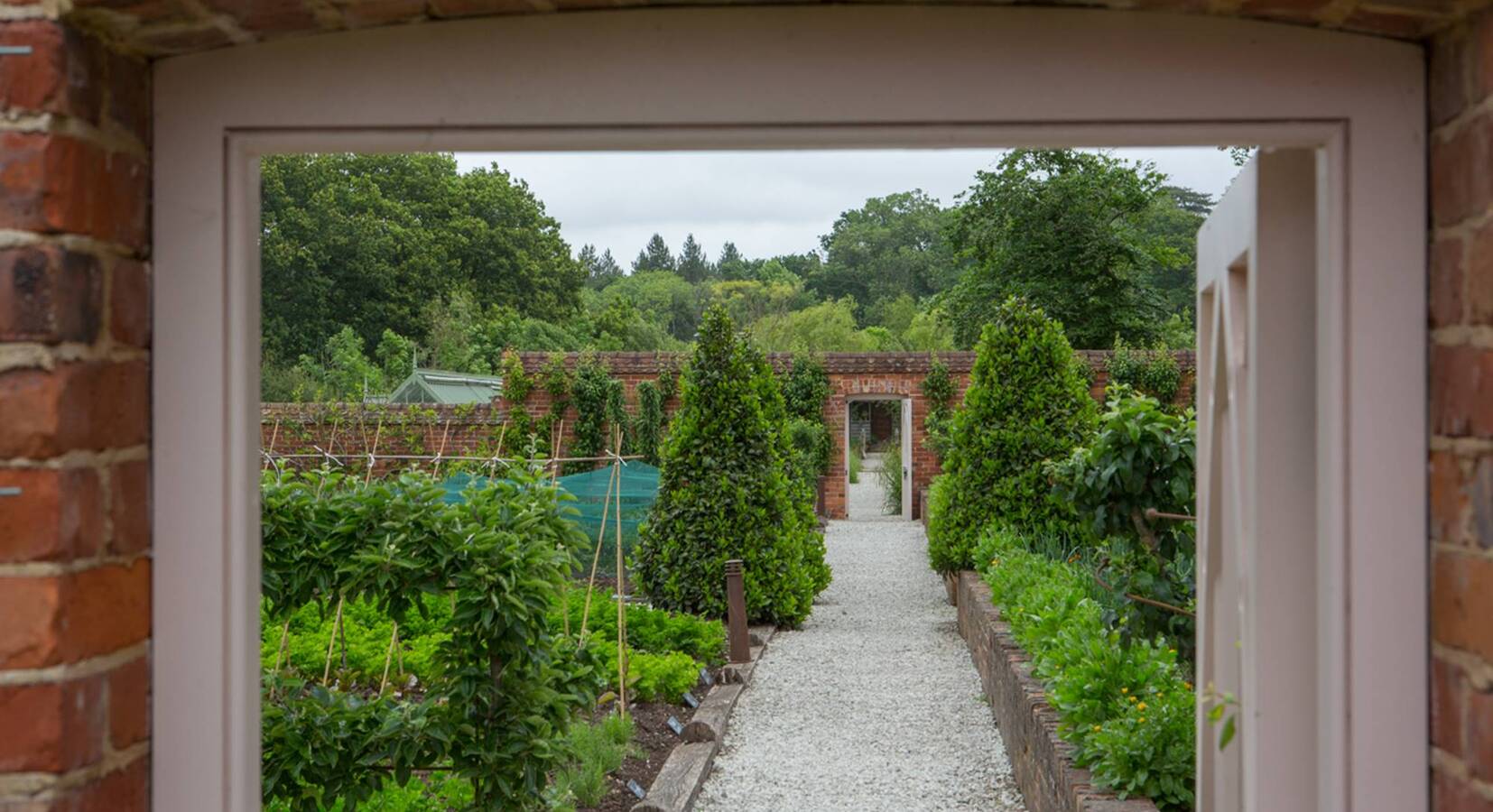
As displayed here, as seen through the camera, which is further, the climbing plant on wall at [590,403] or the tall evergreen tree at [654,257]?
the tall evergreen tree at [654,257]

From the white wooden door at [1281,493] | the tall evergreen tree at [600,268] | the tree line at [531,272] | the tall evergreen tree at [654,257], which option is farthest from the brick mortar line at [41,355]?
the tall evergreen tree at [654,257]

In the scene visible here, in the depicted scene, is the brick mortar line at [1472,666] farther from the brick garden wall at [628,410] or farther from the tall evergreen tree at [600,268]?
the tall evergreen tree at [600,268]

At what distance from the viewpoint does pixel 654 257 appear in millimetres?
65250

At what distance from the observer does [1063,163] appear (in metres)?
23.5

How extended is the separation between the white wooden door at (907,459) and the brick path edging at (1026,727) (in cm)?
861

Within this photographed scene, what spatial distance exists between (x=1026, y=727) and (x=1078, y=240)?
761 inches

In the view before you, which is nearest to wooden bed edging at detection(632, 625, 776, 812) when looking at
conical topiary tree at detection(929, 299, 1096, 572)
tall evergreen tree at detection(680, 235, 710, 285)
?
conical topiary tree at detection(929, 299, 1096, 572)

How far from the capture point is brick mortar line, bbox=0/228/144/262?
129cm

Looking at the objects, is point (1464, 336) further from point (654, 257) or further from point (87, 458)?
point (654, 257)

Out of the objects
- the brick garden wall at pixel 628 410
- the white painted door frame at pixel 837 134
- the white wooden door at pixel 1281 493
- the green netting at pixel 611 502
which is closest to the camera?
the white painted door frame at pixel 837 134

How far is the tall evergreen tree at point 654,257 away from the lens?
214ft

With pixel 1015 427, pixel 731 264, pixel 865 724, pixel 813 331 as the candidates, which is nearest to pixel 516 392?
pixel 1015 427

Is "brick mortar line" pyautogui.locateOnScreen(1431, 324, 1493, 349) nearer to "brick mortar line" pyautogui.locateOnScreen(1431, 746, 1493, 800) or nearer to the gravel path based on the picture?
"brick mortar line" pyautogui.locateOnScreen(1431, 746, 1493, 800)

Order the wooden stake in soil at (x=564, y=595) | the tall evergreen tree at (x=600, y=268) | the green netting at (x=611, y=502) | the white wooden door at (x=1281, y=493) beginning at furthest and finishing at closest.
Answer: the tall evergreen tree at (x=600, y=268) → the green netting at (x=611, y=502) → the wooden stake in soil at (x=564, y=595) → the white wooden door at (x=1281, y=493)
